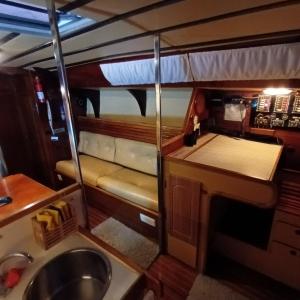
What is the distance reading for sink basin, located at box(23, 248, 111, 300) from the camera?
0.85 metres

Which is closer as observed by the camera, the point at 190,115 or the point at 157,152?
the point at 157,152

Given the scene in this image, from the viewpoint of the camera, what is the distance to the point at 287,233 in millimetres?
1382

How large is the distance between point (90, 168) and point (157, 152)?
134cm

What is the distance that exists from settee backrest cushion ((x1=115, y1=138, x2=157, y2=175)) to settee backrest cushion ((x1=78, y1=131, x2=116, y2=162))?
115mm

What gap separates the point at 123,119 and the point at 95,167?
2.45ft

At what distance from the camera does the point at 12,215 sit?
1.00 meters

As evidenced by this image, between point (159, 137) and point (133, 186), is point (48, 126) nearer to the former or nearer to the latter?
point (133, 186)

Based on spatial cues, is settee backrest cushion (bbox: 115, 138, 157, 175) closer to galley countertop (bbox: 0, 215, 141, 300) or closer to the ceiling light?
the ceiling light

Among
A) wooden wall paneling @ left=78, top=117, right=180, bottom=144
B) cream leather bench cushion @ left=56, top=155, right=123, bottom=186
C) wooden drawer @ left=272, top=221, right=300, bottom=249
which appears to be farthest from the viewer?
cream leather bench cushion @ left=56, top=155, right=123, bottom=186

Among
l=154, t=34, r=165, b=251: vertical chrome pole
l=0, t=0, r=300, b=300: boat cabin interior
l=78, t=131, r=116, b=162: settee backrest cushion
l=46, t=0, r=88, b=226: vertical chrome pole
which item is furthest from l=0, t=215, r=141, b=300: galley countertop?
l=78, t=131, r=116, b=162: settee backrest cushion

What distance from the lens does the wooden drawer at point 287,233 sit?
135 cm

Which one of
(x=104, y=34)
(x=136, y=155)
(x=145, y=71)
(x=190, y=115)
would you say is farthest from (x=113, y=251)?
(x=136, y=155)

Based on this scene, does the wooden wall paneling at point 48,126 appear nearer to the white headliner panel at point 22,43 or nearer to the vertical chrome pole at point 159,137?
the white headliner panel at point 22,43

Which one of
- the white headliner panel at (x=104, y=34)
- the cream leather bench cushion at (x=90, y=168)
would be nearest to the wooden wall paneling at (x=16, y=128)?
the cream leather bench cushion at (x=90, y=168)
